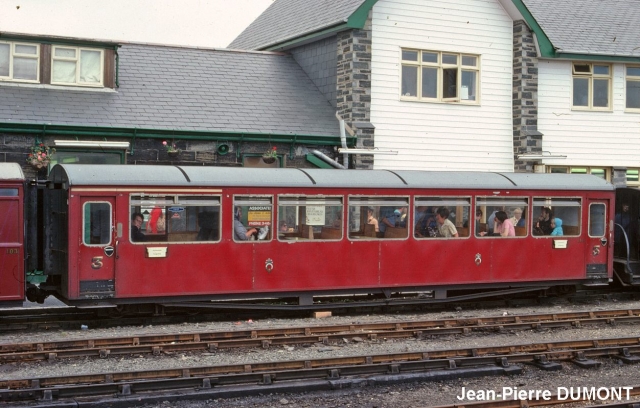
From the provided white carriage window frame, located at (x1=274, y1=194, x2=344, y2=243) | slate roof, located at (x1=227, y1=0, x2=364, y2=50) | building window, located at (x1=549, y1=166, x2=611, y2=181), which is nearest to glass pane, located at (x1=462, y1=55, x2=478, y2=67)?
slate roof, located at (x1=227, y1=0, x2=364, y2=50)

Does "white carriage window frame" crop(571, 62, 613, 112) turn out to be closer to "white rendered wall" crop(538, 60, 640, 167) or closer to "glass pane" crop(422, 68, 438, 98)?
"white rendered wall" crop(538, 60, 640, 167)

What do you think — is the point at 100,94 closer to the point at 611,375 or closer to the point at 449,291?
the point at 449,291

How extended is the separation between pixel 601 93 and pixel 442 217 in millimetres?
11496

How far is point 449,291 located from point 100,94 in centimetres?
932

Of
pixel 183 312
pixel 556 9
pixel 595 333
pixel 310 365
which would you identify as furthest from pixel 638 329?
pixel 556 9

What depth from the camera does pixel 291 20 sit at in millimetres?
25938

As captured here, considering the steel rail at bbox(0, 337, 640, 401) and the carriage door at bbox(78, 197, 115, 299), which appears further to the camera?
the carriage door at bbox(78, 197, 115, 299)

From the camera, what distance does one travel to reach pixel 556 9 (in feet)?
88.1

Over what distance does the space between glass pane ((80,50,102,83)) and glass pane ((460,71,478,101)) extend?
30.8 ft

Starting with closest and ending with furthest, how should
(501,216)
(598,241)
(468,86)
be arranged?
(501,216), (598,241), (468,86)

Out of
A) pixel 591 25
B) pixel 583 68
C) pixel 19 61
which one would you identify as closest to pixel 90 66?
pixel 19 61

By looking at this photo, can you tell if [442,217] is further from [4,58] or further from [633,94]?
[633,94]

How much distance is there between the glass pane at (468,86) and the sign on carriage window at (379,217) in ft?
27.8

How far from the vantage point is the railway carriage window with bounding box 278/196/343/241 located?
14.8m
